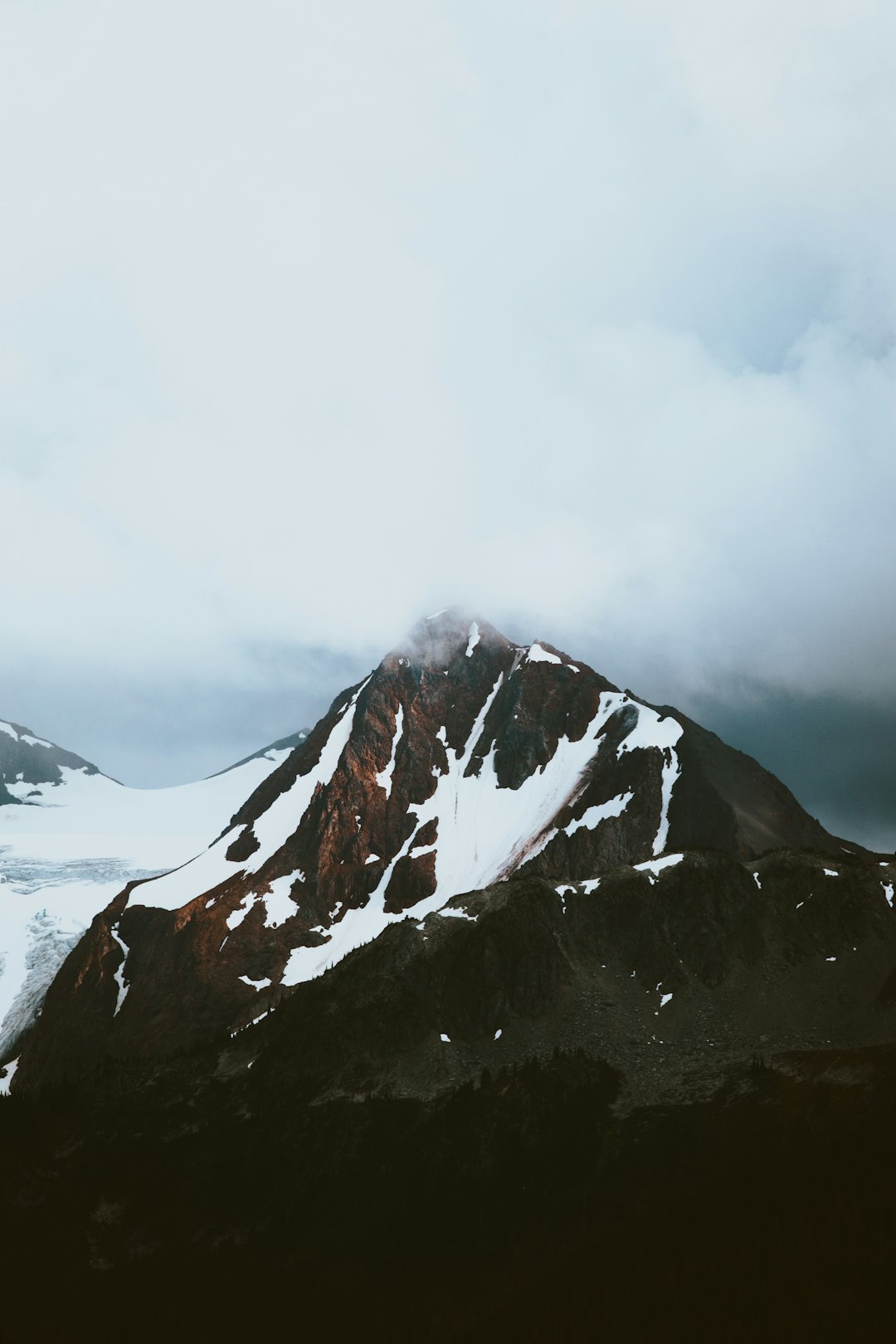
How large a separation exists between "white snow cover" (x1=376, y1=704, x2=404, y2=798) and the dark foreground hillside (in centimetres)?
8860

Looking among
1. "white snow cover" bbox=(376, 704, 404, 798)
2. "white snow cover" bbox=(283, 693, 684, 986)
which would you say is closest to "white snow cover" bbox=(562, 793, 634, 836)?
"white snow cover" bbox=(283, 693, 684, 986)

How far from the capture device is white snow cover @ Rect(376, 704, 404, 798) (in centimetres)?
18212

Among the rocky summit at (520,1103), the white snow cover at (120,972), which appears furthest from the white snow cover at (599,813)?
the white snow cover at (120,972)

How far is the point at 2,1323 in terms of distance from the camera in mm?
70188

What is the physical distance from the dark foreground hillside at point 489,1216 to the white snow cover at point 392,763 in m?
88.6

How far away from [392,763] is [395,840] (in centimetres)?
2256

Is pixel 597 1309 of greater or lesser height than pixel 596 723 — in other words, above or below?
below

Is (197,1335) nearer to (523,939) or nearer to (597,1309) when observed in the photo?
(597,1309)

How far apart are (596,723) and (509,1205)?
364 feet

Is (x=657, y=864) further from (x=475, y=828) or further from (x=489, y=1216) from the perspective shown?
(x=475, y=828)

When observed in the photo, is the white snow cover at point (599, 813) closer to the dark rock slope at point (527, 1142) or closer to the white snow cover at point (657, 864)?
the white snow cover at point (657, 864)

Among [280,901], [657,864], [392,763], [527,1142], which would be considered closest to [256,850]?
[280,901]

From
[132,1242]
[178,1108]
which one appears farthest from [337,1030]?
[132,1242]

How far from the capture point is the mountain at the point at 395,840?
133750 millimetres
